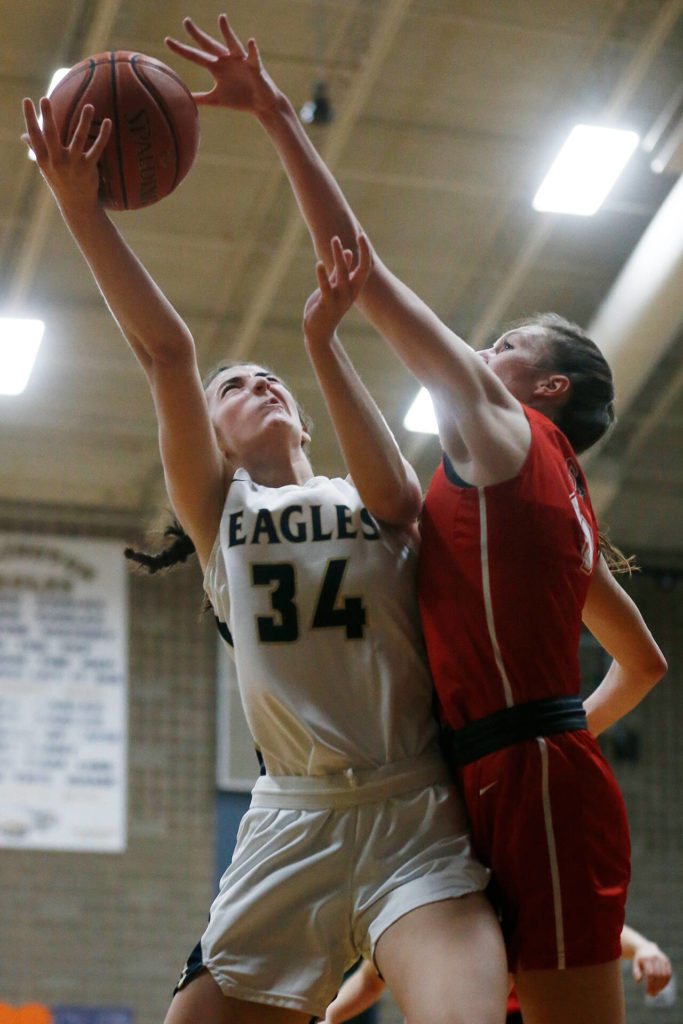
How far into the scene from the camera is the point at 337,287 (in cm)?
278

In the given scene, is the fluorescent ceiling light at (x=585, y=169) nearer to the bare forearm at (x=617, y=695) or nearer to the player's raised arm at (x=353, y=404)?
the bare forearm at (x=617, y=695)

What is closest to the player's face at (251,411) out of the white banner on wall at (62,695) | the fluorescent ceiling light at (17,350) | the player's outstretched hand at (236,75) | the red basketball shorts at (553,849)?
the player's outstretched hand at (236,75)

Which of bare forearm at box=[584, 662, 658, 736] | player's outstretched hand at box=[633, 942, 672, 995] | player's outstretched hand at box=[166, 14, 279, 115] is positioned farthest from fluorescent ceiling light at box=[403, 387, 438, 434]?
player's outstretched hand at box=[166, 14, 279, 115]

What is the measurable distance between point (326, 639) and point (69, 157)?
1.09 meters

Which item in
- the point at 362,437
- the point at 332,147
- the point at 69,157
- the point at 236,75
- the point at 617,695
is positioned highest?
the point at 332,147

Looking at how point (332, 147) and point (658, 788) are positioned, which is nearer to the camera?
point (332, 147)

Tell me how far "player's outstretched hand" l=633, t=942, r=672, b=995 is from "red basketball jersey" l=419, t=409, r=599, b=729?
2968 millimetres

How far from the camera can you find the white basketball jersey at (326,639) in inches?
112

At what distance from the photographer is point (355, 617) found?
2895 millimetres

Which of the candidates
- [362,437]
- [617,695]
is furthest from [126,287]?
[617,695]

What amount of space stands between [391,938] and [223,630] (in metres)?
0.88

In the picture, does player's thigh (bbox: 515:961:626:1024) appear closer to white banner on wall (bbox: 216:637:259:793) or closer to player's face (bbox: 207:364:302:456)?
player's face (bbox: 207:364:302:456)

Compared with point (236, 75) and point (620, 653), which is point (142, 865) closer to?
point (620, 653)

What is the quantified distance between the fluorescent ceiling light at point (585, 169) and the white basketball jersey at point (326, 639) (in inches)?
229
